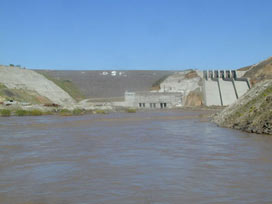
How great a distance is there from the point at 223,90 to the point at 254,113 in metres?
47.8

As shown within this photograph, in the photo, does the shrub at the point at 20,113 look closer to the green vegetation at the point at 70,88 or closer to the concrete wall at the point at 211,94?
the concrete wall at the point at 211,94

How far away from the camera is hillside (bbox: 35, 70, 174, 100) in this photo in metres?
84.9

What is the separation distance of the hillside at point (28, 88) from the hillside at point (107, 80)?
17.0m

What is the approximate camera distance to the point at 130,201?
15.8ft

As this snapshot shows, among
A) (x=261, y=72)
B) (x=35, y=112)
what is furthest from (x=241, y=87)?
(x=35, y=112)

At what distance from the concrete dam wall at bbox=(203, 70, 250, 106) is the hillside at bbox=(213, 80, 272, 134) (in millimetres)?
42413

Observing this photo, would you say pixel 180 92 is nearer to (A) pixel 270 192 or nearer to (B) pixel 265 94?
(B) pixel 265 94

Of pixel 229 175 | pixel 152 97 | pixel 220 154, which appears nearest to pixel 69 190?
pixel 229 175

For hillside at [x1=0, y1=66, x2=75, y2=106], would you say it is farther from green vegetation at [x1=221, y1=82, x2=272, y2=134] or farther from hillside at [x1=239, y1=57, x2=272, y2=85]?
green vegetation at [x1=221, y1=82, x2=272, y2=134]

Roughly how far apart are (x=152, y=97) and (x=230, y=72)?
15.9 meters

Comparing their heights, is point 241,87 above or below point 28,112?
above

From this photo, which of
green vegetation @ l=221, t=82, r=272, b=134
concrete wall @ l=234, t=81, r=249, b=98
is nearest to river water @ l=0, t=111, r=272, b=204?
green vegetation @ l=221, t=82, r=272, b=134

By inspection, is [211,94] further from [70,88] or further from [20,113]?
[20,113]

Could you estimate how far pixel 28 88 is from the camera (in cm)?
5759
